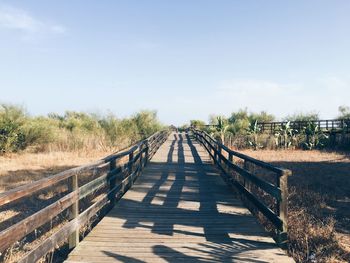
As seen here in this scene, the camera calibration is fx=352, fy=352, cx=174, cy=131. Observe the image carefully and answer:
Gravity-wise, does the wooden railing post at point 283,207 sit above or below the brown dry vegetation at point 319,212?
above

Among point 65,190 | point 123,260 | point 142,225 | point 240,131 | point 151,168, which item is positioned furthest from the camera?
point 240,131

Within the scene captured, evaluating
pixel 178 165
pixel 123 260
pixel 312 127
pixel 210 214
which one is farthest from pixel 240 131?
pixel 123 260

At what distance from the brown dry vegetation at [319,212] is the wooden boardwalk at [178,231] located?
0.74m

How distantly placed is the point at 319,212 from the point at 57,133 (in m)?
19.6

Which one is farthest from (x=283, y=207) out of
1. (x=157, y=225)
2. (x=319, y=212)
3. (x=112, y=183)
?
(x=112, y=183)

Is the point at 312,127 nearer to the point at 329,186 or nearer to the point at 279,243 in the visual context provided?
the point at 329,186

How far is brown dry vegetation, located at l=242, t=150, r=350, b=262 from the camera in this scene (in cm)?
564

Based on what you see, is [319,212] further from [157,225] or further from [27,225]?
[27,225]

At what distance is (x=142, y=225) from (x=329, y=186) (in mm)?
8447

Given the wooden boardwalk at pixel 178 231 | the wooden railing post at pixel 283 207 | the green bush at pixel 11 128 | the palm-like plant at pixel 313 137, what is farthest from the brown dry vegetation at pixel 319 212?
the green bush at pixel 11 128

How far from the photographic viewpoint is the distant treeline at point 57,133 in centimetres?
2112

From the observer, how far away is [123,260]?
15.4ft

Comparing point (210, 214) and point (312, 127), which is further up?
point (312, 127)

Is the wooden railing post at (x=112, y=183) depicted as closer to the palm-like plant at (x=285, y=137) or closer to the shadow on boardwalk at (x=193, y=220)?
the shadow on boardwalk at (x=193, y=220)
